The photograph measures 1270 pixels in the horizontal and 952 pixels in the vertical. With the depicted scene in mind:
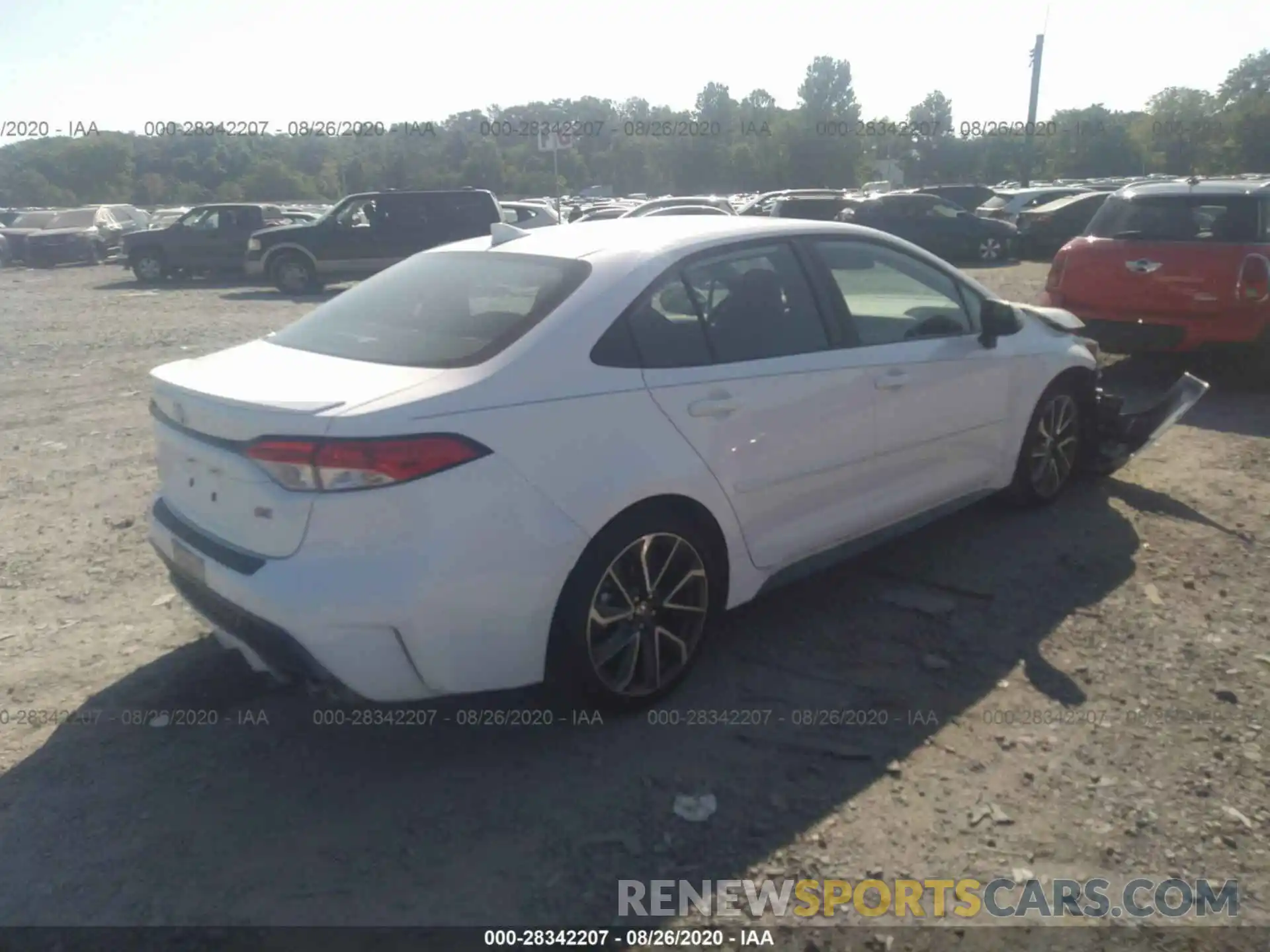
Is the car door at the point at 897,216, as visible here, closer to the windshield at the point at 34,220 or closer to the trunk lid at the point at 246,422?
the trunk lid at the point at 246,422

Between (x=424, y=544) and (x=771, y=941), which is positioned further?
(x=424, y=544)

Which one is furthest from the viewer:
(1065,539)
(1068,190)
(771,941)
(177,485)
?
(1068,190)

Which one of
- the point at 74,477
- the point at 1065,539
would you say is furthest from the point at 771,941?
the point at 74,477

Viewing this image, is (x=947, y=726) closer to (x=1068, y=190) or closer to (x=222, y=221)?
(x=222, y=221)

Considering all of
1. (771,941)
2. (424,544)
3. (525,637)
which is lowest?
(771,941)

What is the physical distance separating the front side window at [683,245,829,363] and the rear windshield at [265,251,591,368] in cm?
51

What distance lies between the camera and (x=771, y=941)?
8.78ft

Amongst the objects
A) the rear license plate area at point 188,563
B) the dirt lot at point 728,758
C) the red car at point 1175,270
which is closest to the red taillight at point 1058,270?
the red car at point 1175,270

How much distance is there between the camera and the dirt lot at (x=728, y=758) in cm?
292

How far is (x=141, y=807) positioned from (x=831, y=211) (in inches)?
884

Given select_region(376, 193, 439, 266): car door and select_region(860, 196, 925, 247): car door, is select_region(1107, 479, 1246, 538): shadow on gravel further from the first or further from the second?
select_region(860, 196, 925, 247): car door

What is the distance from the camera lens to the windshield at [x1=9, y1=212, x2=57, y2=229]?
101 feet

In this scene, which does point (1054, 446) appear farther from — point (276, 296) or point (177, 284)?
point (177, 284)

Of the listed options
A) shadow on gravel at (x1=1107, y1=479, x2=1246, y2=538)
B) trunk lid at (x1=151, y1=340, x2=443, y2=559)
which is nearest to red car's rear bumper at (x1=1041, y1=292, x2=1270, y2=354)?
shadow on gravel at (x1=1107, y1=479, x2=1246, y2=538)
